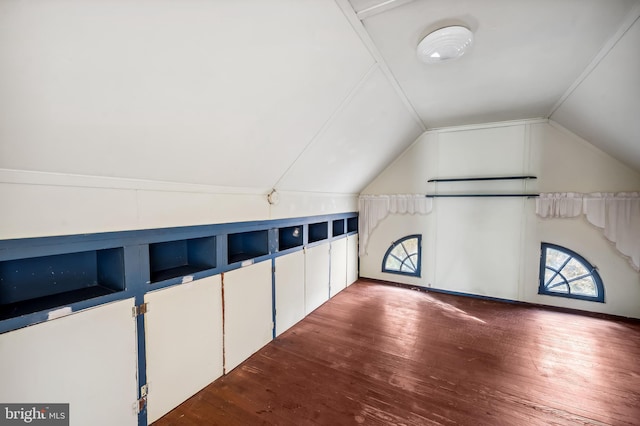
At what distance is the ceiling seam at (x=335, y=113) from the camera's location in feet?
7.63

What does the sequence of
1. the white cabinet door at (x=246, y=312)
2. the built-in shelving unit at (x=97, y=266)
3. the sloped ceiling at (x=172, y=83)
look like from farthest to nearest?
the white cabinet door at (x=246, y=312) → the built-in shelving unit at (x=97, y=266) → the sloped ceiling at (x=172, y=83)

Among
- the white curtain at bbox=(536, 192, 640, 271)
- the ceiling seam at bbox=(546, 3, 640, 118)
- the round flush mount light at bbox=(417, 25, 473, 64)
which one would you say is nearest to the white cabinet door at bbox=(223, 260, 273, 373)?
the round flush mount light at bbox=(417, 25, 473, 64)

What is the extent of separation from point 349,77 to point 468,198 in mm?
3181

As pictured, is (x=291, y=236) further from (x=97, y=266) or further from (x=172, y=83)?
(x=172, y=83)

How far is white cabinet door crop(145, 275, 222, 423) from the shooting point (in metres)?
1.87

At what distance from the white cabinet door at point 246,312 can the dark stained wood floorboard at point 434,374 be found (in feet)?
0.42

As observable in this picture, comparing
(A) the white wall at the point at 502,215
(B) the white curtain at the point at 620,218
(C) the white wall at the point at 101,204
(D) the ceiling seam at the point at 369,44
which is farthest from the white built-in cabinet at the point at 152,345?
(B) the white curtain at the point at 620,218

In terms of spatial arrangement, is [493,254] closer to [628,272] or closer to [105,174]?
[628,272]

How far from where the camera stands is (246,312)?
2.62m

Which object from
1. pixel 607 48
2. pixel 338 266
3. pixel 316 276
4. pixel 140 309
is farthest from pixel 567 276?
pixel 140 309

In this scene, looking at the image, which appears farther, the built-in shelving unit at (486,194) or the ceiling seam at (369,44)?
the built-in shelving unit at (486,194)

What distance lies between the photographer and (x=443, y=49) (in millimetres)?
1986

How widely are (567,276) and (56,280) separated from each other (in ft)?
18.9

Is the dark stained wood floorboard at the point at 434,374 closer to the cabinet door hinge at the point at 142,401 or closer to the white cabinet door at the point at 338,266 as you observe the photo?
the cabinet door hinge at the point at 142,401
